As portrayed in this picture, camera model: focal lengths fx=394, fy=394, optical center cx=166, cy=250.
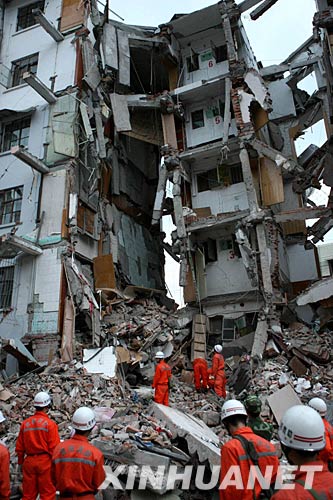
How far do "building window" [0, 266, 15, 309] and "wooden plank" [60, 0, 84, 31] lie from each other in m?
11.0

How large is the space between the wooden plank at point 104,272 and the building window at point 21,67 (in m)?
9.33

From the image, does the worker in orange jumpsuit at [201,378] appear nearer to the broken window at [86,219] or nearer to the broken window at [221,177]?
the broken window at [86,219]

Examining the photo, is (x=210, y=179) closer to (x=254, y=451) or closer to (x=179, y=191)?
(x=179, y=191)

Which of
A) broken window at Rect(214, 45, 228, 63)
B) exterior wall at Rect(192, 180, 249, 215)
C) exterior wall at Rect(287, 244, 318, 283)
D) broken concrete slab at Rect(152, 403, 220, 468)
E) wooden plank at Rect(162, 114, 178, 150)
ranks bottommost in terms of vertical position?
broken concrete slab at Rect(152, 403, 220, 468)

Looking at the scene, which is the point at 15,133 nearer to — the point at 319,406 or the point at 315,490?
the point at 319,406

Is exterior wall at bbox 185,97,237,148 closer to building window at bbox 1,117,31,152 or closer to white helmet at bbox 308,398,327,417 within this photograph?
building window at bbox 1,117,31,152

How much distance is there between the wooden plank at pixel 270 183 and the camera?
55.6ft

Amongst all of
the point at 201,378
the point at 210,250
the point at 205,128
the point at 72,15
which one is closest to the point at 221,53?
the point at 205,128

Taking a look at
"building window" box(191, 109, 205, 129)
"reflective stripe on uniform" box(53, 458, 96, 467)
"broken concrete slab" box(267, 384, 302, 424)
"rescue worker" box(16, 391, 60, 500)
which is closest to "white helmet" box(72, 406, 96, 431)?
"reflective stripe on uniform" box(53, 458, 96, 467)

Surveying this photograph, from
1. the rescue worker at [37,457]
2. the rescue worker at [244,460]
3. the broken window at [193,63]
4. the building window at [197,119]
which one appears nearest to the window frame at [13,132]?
the building window at [197,119]

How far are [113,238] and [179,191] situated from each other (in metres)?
3.80

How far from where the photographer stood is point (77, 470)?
12.1ft

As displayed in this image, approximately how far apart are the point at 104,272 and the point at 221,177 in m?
7.28

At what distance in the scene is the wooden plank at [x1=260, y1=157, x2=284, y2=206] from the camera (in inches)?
667
